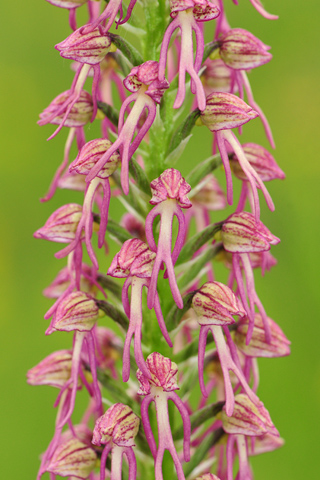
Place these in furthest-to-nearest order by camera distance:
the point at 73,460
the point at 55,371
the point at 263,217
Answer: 1. the point at 263,217
2. the point at 55,371
3. the point at 73,460

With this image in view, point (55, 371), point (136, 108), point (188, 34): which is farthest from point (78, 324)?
point (188, 34)

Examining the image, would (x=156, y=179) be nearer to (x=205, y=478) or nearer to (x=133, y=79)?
(x=133, y=79)

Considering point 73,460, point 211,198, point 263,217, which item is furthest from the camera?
point 263,217

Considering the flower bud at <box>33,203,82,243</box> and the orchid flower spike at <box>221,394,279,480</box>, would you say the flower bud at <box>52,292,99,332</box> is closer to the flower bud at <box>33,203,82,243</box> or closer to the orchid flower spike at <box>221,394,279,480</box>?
the flower bud at <box>33,203,82,243</box>

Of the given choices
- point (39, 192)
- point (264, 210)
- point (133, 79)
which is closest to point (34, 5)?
point (39, 192)

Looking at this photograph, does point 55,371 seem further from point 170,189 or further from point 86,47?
point 86,47

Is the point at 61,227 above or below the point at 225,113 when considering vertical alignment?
below
